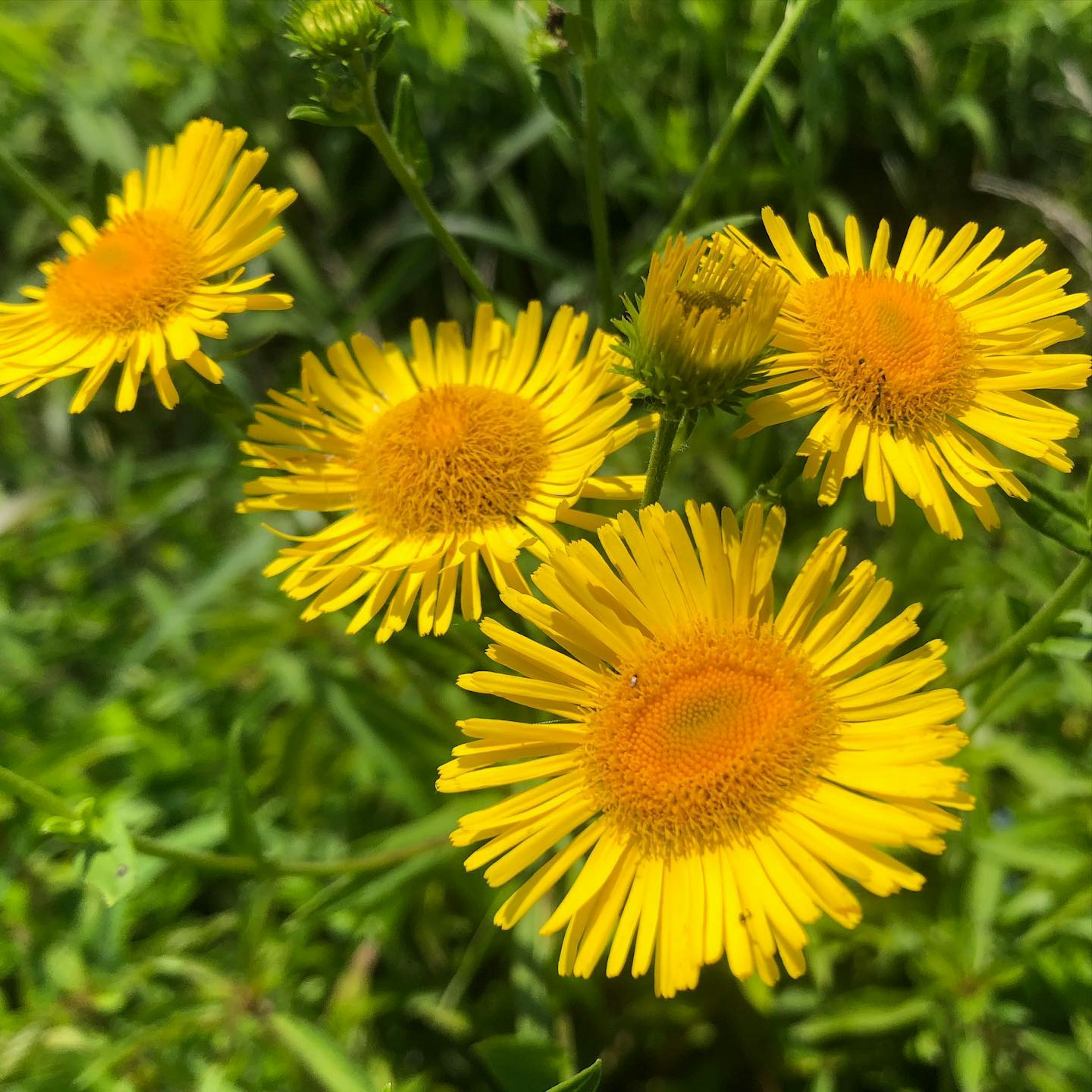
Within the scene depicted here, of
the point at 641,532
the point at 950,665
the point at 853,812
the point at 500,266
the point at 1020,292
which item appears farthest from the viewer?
the point at 500,266

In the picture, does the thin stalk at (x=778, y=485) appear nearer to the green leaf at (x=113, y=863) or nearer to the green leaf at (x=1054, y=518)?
the green leaf at (x=1054, y=518)

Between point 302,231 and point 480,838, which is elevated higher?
point 302,231

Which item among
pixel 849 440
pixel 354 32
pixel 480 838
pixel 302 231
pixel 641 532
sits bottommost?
pixel 480 838

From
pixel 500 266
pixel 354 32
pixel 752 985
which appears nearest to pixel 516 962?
pixel 752 985

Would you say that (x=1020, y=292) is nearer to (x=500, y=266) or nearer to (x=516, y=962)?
(x=516, y=962)

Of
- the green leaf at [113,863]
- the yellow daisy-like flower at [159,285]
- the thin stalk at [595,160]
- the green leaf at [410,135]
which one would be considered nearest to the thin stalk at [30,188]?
the yellow daisy-like flower at [159,285]

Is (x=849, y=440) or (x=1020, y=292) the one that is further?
(x=1020, y=292)

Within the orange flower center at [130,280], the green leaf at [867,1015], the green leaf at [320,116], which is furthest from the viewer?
the green leaf at [867,1015]

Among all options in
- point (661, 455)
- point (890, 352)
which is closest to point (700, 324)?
point (661, 455)
